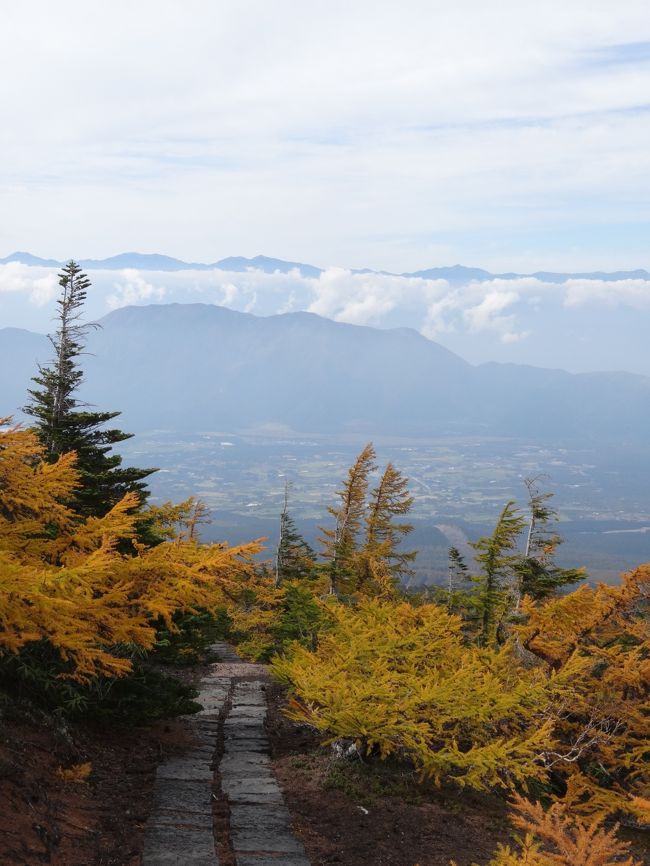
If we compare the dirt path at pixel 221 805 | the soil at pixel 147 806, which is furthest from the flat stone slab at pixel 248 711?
the soil at pixel 147 806

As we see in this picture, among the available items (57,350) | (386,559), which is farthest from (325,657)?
(386,559)

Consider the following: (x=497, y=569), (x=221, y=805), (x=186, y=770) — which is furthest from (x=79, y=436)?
(x=497, y=569)

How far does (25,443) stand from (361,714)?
265 inches

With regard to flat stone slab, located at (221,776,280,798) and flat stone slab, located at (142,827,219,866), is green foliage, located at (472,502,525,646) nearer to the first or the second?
flat stone slab, located at (221,776,280,798)

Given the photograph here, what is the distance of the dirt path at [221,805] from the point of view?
31.7 ft

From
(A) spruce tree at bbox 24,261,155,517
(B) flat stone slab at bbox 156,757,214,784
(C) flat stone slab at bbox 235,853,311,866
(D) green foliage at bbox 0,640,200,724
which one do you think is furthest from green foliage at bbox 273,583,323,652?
(C) flat stone slab at bbox 235,853,311,866

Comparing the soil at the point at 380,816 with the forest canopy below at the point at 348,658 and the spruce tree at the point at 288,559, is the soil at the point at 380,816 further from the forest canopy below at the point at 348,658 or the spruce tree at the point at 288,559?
the spruce tree at the point at 288,559

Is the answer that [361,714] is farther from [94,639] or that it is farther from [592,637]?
[592,637]

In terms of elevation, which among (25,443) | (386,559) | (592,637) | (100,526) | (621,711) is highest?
(25,443)

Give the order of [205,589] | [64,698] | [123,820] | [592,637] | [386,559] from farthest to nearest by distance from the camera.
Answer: [386,559]
[592,637]
[64,698]
[205,589]
[123,820]

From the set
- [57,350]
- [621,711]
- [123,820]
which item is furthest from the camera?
[57,350]

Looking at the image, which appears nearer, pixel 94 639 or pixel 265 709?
pixel 94 639

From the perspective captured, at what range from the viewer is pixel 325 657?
50.5 feet

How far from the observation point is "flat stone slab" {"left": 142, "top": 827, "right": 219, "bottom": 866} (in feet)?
30.3
